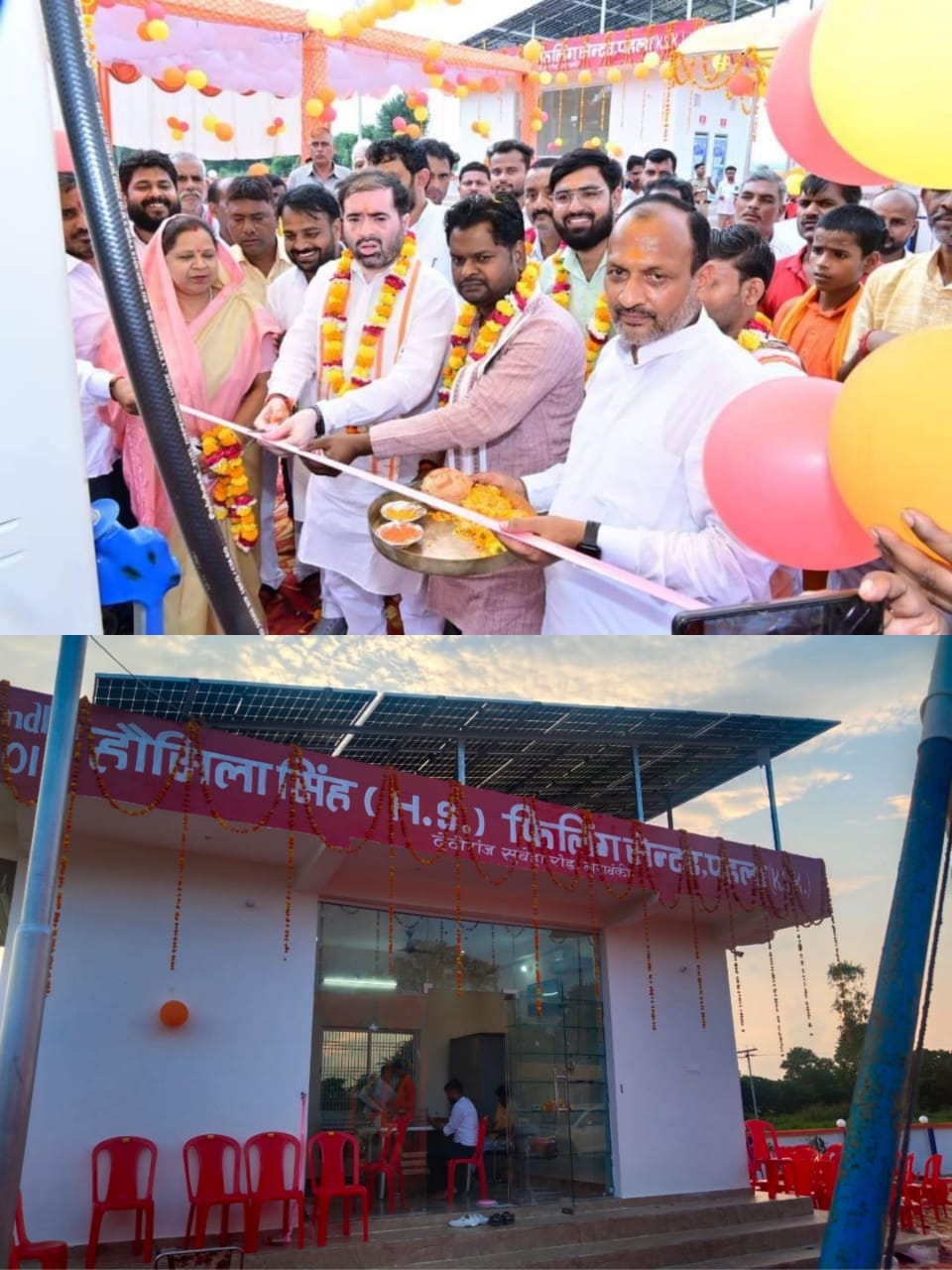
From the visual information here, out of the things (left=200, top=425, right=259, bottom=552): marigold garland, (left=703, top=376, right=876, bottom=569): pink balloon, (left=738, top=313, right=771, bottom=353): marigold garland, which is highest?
(left=738, top=313, right=771, bottom=353): marigold garland

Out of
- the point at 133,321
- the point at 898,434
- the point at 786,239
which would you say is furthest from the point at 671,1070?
the point at 133,321

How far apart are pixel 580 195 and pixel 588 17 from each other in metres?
0.36

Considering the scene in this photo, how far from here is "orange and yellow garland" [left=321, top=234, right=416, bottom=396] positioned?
245 centimetres

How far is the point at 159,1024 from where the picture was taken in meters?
2.17

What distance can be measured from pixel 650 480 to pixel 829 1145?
122cm

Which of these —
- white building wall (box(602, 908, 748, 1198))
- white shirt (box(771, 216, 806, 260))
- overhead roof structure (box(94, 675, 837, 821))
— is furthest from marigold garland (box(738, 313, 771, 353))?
white building wall (box(602, 908, 748, 1198))

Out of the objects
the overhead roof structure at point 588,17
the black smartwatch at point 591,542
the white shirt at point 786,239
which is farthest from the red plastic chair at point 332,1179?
the overhead roof structure at point 588,17

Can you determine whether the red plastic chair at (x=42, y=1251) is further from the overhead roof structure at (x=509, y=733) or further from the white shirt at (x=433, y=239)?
the white shirt at (x=433, y=239)

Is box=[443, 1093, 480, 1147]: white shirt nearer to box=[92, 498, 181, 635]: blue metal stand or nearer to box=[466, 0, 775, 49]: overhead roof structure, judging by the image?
box=[92, 498, 181, 635]: blue metal stand

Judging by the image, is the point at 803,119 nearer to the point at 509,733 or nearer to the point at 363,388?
the point at 363,388

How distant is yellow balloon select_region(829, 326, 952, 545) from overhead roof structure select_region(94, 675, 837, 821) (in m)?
0.62

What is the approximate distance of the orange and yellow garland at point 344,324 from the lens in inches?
96.3

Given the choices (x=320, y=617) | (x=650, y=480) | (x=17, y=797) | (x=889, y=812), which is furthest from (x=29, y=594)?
(x=889, y=812)

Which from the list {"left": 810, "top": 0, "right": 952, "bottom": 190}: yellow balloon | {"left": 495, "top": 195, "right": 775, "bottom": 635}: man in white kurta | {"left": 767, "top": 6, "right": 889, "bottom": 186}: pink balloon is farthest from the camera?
{"left": 495, "top": 195, "right": 775, "bottom": 635}: man in white kurta
